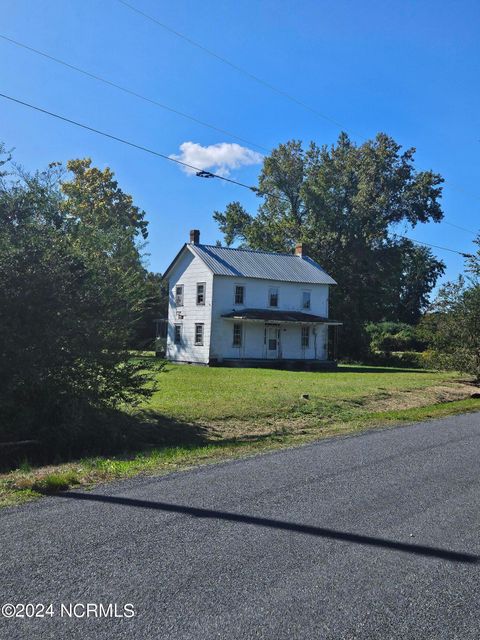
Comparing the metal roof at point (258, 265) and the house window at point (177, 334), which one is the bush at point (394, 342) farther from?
the house window at point (177, 334)

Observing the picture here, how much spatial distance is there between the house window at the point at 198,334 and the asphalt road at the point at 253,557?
30.1 m

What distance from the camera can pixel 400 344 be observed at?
167ft

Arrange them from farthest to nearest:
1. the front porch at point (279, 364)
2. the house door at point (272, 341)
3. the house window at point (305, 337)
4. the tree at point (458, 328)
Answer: the house window at point (305, 337)
the house door at point (272, 341)
the front porch at point (279, 364)
the tree at point (458, 328)

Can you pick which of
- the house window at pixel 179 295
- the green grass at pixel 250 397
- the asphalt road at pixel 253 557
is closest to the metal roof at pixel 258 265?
the house window at pixel 179 295

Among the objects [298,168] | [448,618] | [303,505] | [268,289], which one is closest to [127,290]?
[303,505]

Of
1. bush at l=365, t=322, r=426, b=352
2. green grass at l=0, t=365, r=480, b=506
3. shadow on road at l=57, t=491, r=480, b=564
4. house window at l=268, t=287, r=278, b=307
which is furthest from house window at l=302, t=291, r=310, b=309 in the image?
shadow on road at l=57, t=491, r=480, b=564

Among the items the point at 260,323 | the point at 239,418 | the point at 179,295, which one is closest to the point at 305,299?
the point at 260,323

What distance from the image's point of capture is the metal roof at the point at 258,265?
37781mm

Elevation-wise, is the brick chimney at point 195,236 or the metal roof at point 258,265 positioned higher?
the brick chimney at point 195,236

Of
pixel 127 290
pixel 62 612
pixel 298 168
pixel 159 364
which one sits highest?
pixel 298 168

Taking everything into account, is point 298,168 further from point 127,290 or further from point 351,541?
point 351,541

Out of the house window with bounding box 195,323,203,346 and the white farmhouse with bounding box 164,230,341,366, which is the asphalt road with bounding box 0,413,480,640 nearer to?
the white farmhouse with bounding box 164,230,341,366

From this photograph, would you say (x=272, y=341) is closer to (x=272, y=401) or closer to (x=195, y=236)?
(x=195, y=236)

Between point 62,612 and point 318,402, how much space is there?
13427mm
